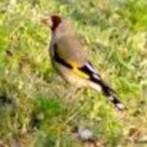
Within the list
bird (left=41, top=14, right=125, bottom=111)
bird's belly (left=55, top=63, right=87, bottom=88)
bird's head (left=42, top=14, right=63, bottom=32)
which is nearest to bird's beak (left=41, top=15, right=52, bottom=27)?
bird's head (left=42, top=14, right=63, bottom=32)

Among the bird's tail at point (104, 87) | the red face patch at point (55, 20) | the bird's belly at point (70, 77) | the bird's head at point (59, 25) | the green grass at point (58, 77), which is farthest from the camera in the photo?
the red face patch at point (55, 20)

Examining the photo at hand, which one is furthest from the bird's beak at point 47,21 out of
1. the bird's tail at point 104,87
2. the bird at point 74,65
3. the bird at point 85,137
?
the bird at point 85,137

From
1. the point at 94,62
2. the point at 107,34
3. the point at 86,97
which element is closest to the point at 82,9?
the point at 107,34

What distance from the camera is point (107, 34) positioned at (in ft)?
33.4

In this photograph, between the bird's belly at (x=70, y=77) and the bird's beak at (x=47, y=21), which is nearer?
the bird's belly at (x=70, y=77)

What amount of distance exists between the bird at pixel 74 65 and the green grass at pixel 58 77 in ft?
0.58

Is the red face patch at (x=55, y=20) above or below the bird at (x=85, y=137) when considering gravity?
above

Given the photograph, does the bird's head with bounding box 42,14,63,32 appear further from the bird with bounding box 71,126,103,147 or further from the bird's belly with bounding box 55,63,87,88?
the bird with bounding box 71,126,103,147

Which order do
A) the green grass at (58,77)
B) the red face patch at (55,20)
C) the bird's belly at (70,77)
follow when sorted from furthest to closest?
1. the red face patch at (55,20)
2. the bird's belly at (70,77)
3. the green grass at (58,77)

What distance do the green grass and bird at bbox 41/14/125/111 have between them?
0.18m

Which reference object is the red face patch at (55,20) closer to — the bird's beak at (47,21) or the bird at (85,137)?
the bird's beak at (47,21)

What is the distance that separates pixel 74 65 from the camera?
335 inches

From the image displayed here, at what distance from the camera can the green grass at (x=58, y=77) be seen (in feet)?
26.7

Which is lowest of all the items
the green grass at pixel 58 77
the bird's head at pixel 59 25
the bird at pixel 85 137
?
the bird at pixel 85 137
